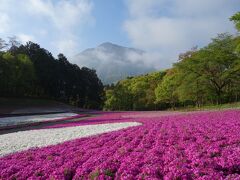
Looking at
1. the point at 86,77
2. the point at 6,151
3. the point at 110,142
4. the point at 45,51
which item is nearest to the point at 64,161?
the point at 110,142

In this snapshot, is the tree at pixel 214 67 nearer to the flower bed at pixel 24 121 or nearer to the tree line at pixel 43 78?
the flower bed at pixel 24 121

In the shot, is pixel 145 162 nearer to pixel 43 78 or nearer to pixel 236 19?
pixel 236 19

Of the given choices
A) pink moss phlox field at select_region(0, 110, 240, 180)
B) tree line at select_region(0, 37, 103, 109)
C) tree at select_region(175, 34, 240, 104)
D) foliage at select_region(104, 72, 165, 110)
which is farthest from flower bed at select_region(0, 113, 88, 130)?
foliage at select_region(104, 72, 165, 110)

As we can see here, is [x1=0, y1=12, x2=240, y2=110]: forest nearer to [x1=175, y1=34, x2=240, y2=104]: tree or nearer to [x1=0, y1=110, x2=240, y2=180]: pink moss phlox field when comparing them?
[x1=175, y1=34, x2=240, y2=104]: tree

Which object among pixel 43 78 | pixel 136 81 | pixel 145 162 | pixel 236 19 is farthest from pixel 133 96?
pixel 145 162

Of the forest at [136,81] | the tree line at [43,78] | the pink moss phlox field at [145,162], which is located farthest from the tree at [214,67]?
the pink moss phlox field at [145,162]

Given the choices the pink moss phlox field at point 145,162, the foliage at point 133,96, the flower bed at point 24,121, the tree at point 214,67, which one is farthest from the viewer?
the foliage at point 133,96

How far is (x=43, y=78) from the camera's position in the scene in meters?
101

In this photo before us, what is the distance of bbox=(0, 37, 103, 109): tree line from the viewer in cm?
8184

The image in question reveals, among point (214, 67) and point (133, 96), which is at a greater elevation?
point (214, 67)

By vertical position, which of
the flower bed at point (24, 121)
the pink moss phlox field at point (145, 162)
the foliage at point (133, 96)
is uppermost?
the foliage at point (133, 96)

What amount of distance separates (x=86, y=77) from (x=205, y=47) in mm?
59762

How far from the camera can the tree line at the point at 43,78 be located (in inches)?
3222

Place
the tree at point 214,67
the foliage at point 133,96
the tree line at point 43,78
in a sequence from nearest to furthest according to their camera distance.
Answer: the tree at point 214,67 < the tree line at point 43,78 < the foliage at point 133,96
